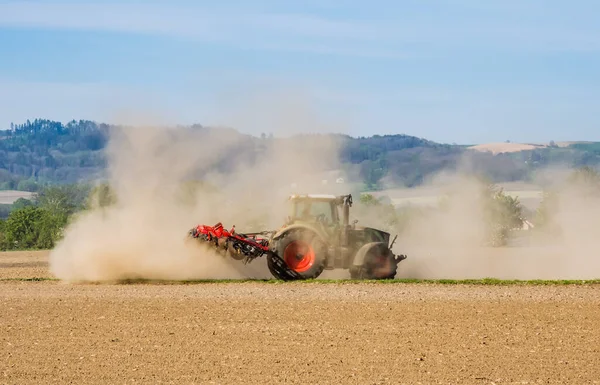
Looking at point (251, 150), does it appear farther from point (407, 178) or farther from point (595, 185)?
point (407, 178)

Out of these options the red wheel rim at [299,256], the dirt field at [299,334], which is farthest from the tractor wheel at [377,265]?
the red wheel rim at [299,256]

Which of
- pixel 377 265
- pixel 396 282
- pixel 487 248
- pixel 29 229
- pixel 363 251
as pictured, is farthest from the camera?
pixel 29 229

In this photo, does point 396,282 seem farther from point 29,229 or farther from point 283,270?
point 29,229

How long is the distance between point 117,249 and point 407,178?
54.4 metres

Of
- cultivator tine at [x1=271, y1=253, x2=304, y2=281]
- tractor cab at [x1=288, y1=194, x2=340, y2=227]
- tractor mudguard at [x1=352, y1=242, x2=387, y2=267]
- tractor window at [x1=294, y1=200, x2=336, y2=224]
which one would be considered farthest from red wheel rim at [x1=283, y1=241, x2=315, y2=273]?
tractor mudguard at [x1=352, y1=242, x2=387, y2=267]

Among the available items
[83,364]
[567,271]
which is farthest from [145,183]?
[83,364]

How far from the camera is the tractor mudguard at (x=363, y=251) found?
30.3m

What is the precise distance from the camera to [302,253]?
101 ft

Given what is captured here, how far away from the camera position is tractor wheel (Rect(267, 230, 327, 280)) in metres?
30.2

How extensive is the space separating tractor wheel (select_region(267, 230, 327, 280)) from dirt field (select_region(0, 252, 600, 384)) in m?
1.07

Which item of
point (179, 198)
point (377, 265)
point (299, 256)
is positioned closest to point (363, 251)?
point (377, 265)

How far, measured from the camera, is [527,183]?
240 feet

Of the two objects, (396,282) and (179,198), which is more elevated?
(179,198)

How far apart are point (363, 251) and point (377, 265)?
74 centimetres
